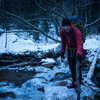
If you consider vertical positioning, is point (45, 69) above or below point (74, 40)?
below

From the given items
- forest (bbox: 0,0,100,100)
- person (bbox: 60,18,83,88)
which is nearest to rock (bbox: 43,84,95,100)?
forest (bbox: 0,0,100,100)

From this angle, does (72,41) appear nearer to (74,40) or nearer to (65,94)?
(74,40)

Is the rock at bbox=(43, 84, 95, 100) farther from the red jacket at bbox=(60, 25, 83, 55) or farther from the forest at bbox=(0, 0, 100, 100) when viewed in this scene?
the red jacket at bbox=(60, 25, 83, 55)

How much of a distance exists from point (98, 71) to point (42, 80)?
276 centimetres

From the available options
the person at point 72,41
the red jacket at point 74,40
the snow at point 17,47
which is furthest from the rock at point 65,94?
the snow at point 17,47

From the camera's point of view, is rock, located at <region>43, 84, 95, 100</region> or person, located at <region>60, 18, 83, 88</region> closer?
person, located at <region>60, 18, 83, 88</region>

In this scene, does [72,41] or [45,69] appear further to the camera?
[45,69]

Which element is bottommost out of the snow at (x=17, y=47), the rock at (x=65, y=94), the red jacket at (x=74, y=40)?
the rock at (x=65, y=94)

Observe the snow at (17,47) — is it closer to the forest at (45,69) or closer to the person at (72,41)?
the forest at (45,69)

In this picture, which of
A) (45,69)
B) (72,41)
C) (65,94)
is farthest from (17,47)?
(72,41)

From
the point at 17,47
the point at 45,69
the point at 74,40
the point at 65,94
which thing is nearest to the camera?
the point at 74,40

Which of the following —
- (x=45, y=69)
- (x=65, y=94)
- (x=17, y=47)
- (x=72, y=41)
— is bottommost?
(x=45, y=69)

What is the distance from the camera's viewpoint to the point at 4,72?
6.95m

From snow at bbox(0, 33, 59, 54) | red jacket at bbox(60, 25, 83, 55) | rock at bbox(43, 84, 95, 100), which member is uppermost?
red jacket at bbox(60, 25, 83, 55)
